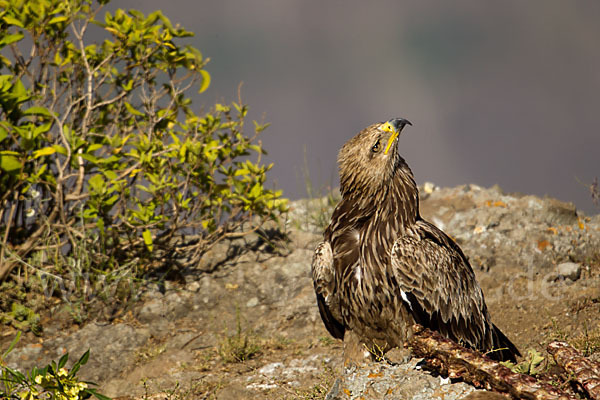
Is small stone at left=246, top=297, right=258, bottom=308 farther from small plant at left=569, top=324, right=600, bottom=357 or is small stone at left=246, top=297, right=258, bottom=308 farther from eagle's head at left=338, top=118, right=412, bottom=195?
small plant at left=569, top=324, right=600, bottom=357

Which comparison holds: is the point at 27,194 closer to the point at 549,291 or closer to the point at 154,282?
the point at 154,282

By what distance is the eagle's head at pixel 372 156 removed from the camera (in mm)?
4355

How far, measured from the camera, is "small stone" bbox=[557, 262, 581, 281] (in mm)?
7047

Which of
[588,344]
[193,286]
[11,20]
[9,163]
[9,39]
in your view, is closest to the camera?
[588,344]

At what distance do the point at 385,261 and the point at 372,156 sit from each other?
79 centimetres

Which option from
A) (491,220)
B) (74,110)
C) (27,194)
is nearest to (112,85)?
(74,110)

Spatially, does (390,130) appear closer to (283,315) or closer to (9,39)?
(283,315)

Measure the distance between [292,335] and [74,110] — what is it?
12.9ft

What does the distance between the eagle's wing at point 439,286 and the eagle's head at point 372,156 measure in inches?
18.9

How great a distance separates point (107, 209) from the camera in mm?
7066

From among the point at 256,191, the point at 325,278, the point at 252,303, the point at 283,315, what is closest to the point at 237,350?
the point at 283,315

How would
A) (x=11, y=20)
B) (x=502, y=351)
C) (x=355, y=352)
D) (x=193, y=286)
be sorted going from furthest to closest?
(x=193, y=286) → (x=11, y=20) → (x=502, y=351) → (x=355, y=352)

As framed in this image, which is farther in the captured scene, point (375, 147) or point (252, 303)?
point (252, 303)

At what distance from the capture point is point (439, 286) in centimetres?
436
